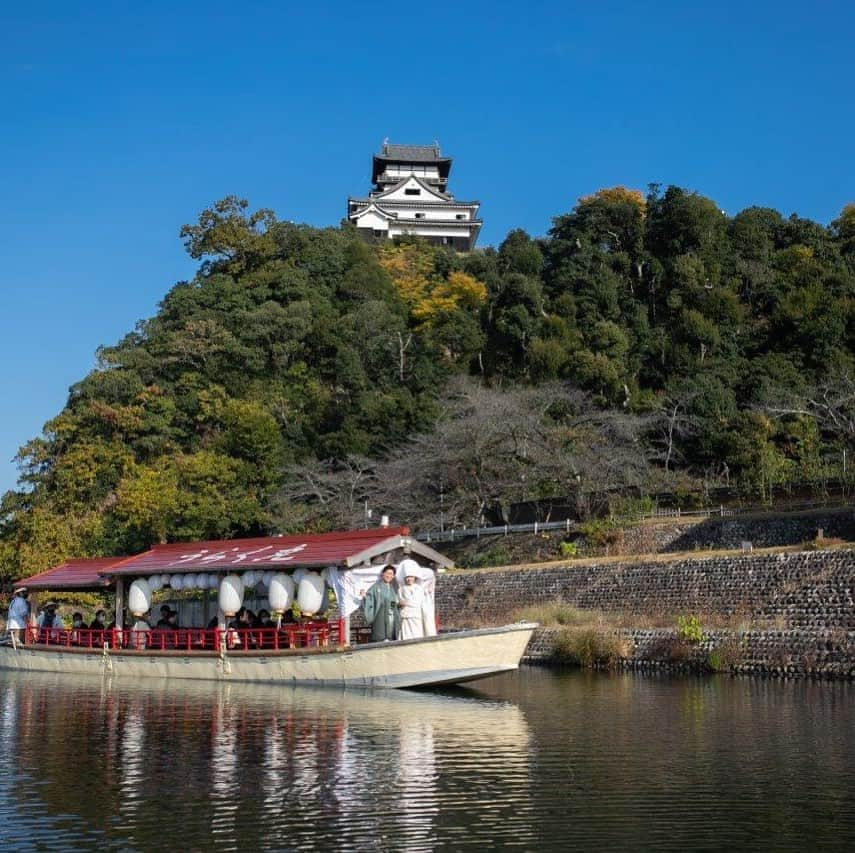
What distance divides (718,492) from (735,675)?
15854mm

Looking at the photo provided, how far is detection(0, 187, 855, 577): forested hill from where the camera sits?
1686 inches

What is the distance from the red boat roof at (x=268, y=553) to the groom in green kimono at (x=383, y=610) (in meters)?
0.69

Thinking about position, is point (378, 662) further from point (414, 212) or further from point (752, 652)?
point (414, 212)

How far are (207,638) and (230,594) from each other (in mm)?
2563

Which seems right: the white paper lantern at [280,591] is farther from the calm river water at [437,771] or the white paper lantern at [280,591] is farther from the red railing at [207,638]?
the calm river water at [437,771]

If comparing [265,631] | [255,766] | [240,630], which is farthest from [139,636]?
[255,766]

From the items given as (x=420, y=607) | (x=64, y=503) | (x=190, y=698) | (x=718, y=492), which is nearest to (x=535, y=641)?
(x=420, y=607)

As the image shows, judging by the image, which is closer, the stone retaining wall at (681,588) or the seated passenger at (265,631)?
the seated passenger at (265,631)

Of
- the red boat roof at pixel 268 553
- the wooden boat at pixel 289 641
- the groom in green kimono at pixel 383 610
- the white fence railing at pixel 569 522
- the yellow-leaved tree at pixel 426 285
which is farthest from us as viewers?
the yellow-leaved tree at pixel 426 285

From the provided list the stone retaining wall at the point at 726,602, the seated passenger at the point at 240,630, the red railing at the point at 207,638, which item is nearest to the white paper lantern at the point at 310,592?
the red railing at the point at 207,638

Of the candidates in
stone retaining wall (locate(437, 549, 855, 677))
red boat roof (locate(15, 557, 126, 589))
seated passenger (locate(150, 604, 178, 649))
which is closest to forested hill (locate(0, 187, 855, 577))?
stone retaining wall (locate(437, 549, 855, 677))

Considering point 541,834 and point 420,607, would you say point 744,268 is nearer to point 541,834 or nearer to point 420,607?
point 420,607

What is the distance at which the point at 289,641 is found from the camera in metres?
22.5

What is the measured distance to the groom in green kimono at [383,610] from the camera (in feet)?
70.3
